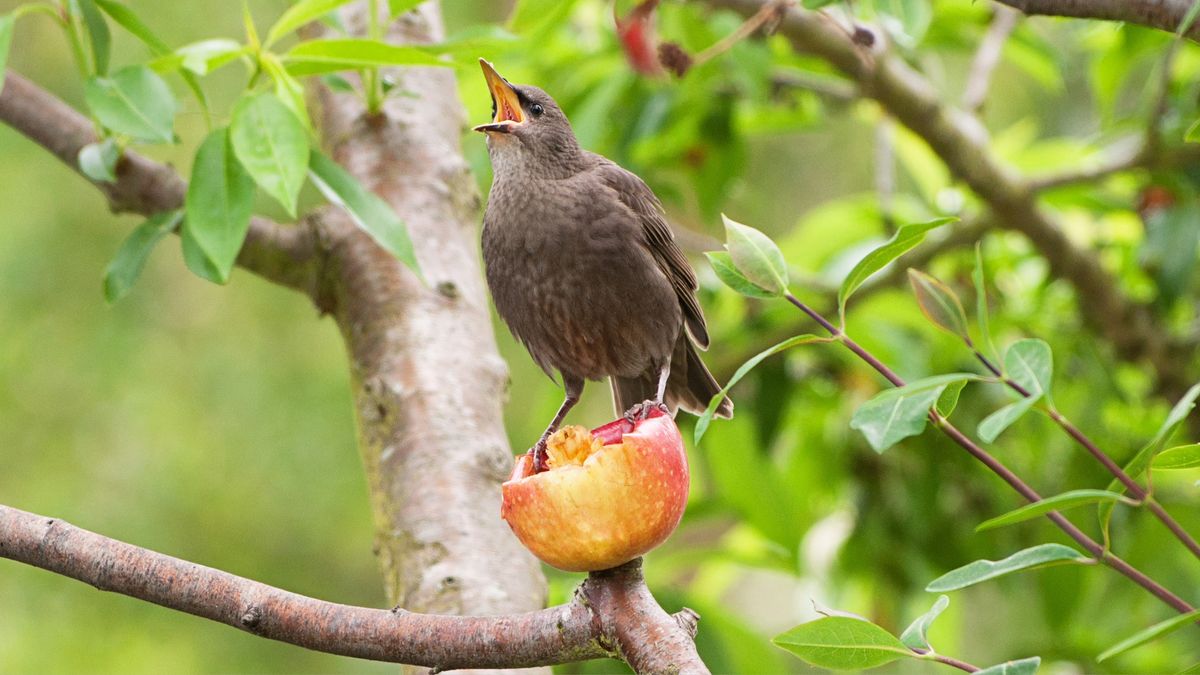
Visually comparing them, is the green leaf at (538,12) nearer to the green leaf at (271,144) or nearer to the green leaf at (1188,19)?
the green leaf at (271,144)

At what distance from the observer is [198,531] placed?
293 inches

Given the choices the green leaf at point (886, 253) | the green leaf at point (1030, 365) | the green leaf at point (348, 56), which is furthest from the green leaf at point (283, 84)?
the green leaf at point (1030, 365)

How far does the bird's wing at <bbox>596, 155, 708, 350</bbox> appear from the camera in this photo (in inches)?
105

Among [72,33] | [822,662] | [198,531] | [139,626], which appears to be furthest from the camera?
[198,531]

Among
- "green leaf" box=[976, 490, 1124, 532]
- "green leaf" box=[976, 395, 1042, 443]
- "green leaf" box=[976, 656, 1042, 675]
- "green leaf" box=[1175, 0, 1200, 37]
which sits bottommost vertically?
"green leaf" box=[976, 656, 1042, 675]

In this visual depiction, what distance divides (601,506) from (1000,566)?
566 millimetres

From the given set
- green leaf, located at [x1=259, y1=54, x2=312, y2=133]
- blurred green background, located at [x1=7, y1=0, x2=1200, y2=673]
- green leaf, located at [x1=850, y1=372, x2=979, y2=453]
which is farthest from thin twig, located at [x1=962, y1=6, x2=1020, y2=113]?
green leaf, located at [x1=850, y1=372, x2=979, y2=453]

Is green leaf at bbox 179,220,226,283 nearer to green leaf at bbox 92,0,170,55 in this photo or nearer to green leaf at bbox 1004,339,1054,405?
green leaf at bbox 92,0,170,55

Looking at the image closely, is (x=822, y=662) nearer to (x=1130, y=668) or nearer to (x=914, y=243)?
(x=914, y=243)

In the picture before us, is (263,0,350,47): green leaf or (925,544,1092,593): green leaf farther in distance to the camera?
(263,0,350,47): green leaf

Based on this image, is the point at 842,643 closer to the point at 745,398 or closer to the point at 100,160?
the point at 100,160

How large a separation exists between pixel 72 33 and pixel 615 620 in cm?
172

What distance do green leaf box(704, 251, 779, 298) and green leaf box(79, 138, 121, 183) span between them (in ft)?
5.03

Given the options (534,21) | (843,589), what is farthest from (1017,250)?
(534,21)
